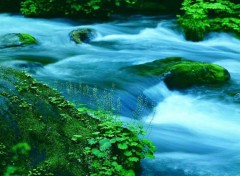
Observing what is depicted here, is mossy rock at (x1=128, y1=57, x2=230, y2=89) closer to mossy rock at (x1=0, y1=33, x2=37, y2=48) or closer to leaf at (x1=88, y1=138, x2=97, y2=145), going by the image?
mossy rock at (x1=0, y1=33, x2=37, y2=48)

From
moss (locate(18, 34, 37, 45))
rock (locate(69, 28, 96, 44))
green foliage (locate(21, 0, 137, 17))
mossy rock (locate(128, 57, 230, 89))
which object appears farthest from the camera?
green foliage (locate(21, 0, 137, 17))

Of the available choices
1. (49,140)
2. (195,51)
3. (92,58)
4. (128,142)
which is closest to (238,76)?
(195,51)

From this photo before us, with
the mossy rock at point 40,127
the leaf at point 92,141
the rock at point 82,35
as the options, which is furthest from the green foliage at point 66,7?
the leaf at point 92,141

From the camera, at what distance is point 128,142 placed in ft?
13.8

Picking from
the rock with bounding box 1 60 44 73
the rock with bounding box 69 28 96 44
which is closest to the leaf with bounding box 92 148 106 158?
the rock with bounding box 1 60 44 73

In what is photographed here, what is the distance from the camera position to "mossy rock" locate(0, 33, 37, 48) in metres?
10.2

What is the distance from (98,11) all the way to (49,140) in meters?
11.4

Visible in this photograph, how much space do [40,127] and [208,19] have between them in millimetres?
10522

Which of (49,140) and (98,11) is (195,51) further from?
(49,140)

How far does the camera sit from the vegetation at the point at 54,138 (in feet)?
11.8

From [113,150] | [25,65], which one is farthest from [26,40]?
[113,150]

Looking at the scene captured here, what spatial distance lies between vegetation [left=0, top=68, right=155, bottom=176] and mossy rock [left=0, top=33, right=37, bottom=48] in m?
6.01

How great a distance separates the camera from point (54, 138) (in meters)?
3.90

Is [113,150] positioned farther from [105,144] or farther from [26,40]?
[26,40]
